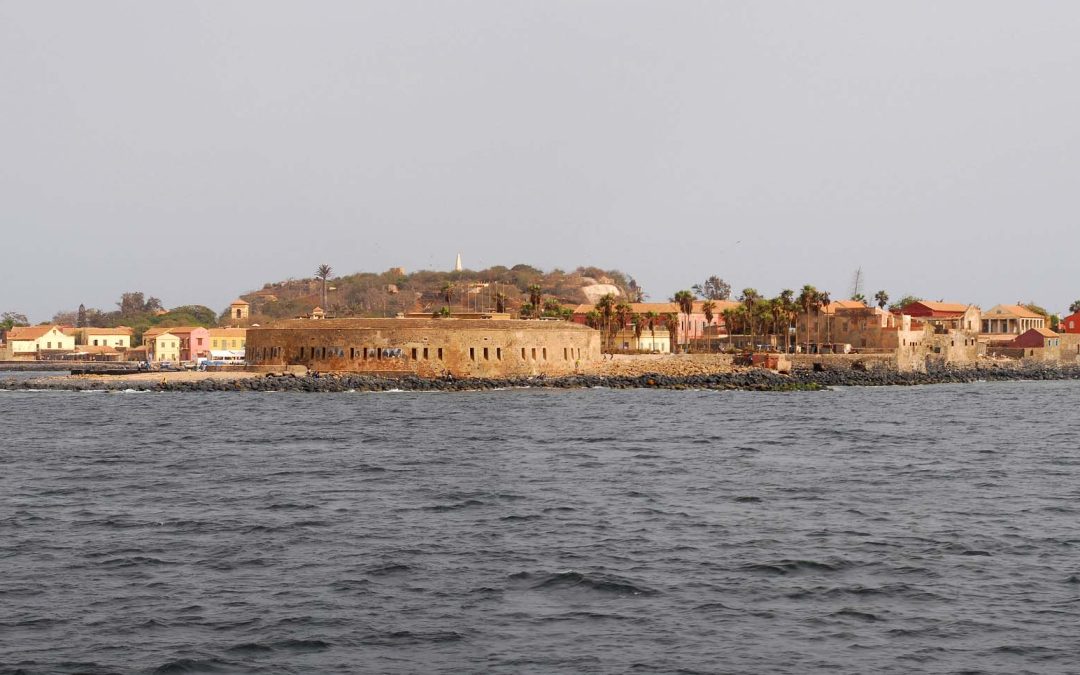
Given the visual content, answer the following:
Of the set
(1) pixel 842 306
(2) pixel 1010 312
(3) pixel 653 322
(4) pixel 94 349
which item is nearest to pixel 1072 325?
(2) pixel 1010 312

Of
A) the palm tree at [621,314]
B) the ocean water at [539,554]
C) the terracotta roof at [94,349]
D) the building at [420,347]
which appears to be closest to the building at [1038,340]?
the palm tree at [621,314]

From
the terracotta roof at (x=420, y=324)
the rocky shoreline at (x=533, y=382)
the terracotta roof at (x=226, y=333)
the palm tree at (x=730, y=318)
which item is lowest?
the rocky shoreline at (x=533, y=382)

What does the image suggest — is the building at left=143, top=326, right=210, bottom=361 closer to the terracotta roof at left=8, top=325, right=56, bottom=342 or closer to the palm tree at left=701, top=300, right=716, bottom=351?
the terracotta roof at left=8, top=325, right=56, bottom=342

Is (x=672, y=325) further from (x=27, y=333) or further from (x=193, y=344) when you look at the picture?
(x=27, y=333)

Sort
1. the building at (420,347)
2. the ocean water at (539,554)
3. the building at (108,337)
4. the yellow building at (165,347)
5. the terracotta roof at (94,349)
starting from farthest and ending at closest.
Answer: the building at (108,337) < the terracotta roof at (94,349) < the yellow building at (165,347) < the building at (420,347) < the ocean water at (539,554)

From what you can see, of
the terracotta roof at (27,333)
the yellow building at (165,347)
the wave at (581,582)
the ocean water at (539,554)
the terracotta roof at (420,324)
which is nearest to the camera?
the ocean water at (539,554)

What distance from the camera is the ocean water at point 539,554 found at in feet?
42.9

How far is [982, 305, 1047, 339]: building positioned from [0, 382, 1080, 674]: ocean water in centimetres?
6513

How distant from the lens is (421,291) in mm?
141000

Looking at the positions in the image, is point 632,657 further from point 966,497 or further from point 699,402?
point 699,402

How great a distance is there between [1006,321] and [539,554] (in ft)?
288

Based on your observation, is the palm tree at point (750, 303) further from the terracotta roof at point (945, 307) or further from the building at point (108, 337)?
the building at point (108, 337)

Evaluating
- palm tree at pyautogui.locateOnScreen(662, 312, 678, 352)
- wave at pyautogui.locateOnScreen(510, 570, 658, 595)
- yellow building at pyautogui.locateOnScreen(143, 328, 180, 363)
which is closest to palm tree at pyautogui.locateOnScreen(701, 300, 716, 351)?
palm tree at pyautogui.locateOnScreen(662, 312, 678, 352)

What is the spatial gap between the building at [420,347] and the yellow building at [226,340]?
100 ft
